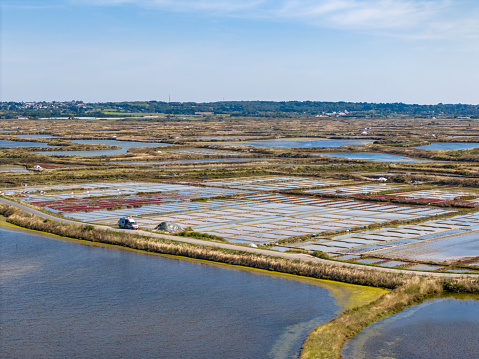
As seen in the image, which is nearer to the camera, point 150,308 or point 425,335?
point 425,335

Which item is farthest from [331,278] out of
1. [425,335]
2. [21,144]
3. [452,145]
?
[452,145]

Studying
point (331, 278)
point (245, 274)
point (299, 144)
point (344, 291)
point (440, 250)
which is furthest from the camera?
point (299, 144)

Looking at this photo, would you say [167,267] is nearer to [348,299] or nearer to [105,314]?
[105,314]

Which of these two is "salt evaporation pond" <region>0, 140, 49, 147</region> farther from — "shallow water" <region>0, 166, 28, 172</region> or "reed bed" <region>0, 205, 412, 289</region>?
"reed bed" <region>0, 205, 412, 289</region>

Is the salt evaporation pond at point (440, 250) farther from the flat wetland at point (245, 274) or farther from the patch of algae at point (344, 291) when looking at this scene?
the patch of algae at point (344, 291)

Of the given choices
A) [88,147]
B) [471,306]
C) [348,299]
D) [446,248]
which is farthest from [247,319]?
[88,147]

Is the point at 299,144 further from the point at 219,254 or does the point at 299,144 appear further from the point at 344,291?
the point at 344,291
